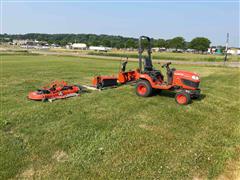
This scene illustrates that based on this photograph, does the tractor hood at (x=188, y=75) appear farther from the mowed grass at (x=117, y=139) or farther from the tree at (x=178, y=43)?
the tree at (x=178, y=43)

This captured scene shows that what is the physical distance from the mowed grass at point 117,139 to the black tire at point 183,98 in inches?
9.3

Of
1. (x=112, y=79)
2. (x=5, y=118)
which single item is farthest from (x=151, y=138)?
(x=112, y=79)

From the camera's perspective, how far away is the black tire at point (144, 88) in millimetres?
8789

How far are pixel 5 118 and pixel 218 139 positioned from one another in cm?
576

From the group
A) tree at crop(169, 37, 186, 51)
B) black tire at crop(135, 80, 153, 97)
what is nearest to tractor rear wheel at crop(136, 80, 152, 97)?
black tire at crop(135, 80, 153, 97)

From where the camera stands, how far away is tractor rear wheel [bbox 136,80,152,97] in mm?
8789

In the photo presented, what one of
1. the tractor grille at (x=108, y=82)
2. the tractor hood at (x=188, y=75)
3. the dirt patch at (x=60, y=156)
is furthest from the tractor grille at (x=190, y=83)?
the dirt patch at (x=60, y=156)

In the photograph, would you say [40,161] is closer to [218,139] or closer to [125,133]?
[125,133]

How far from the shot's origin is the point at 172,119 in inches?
267

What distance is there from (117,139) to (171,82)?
12.5ft

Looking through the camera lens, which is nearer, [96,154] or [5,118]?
[96,154]

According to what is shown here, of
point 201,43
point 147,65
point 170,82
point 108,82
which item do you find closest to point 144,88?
point 147,65

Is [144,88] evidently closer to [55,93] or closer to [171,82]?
[171,82]

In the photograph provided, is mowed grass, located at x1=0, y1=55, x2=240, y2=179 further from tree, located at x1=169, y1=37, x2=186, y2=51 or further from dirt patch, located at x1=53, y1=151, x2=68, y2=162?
tree, located at x1=169, y1=37, x2=186, y2=51
